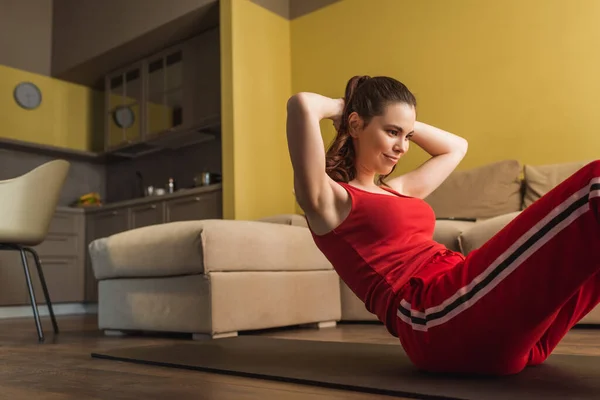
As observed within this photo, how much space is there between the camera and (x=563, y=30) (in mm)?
3381

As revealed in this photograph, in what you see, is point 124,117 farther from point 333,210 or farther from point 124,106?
point 333,210

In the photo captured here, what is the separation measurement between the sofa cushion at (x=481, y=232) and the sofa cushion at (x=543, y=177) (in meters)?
0.48

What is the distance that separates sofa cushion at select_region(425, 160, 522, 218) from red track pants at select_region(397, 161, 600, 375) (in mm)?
1881

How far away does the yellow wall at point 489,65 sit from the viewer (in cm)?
332

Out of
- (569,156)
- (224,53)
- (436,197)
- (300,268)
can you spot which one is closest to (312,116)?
(300,268)

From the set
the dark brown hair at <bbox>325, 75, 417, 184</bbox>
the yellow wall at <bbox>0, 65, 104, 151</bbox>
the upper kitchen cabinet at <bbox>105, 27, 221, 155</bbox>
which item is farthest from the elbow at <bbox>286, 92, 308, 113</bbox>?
the yellow wall at <bbox>0, 65, 104, 151</bbox>

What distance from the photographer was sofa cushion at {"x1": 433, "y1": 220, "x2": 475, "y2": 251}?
2.70 metres

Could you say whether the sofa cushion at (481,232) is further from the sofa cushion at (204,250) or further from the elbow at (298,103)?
the elbow at (298,103)

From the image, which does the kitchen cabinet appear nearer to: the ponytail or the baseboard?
the baseboard

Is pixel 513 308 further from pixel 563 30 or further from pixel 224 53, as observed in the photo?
pixel 224 53

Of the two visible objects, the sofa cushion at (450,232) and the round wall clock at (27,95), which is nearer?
the sofa cushion at (450,232)

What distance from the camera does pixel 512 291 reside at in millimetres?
1028

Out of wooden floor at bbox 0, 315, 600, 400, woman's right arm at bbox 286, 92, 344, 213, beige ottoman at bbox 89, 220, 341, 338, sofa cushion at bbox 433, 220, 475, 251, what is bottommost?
wooden floor at bbox 0, 315, 600, 400

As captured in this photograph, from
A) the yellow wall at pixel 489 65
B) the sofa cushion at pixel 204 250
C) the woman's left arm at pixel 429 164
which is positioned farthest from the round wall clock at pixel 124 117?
the woman's left arm at pixel 429 164
